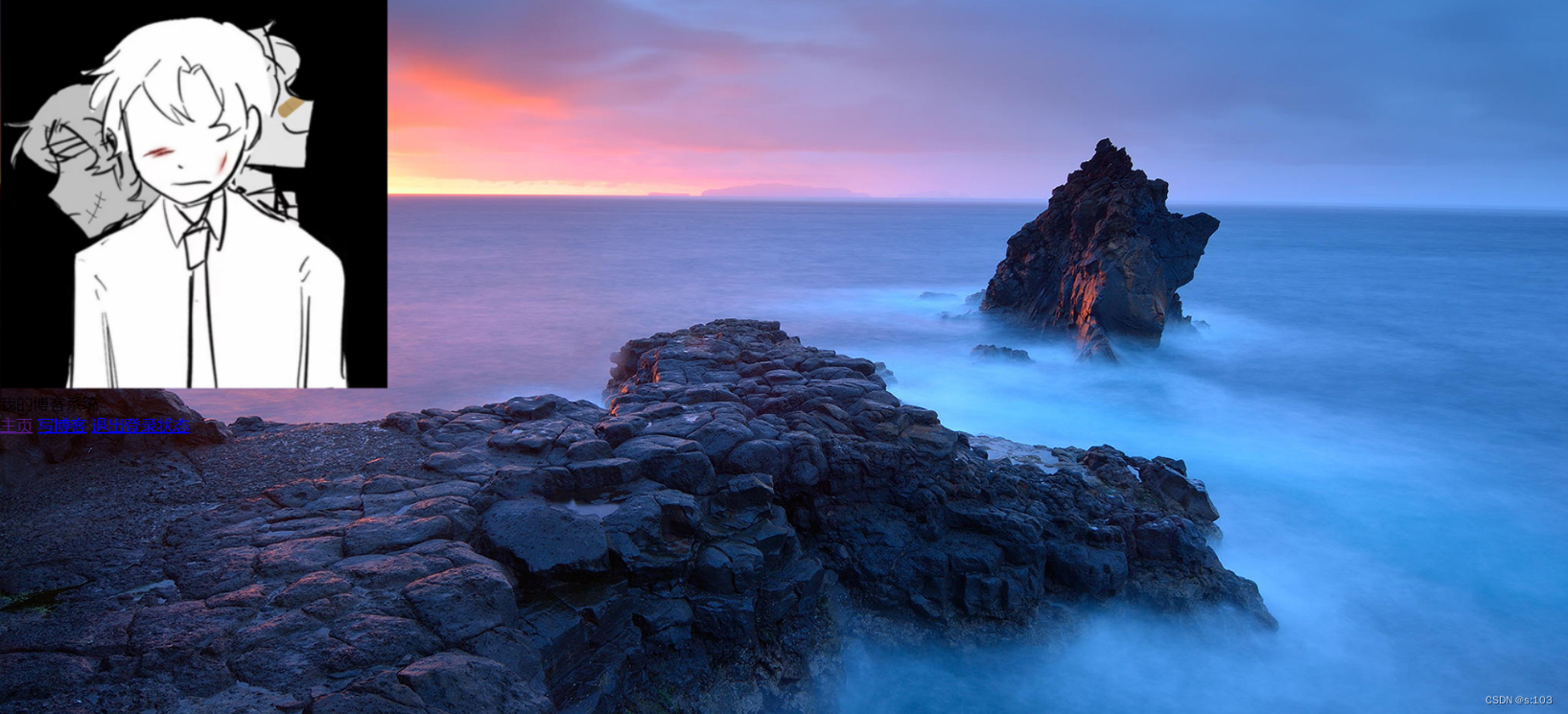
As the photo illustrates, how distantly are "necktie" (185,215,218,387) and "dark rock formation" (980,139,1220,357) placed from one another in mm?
21738

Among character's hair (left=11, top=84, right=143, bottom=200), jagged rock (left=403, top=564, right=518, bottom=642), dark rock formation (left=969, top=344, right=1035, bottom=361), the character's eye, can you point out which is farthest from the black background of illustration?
dark rock formation (left=969, top=344, right=1035, bottom=361)

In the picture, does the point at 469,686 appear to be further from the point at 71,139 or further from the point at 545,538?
the point at 71,139

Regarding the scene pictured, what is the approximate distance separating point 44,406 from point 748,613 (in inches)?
281

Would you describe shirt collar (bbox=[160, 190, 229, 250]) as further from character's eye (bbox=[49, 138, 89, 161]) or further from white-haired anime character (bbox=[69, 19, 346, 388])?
character's eye (bbox=[49, 138, 89, 161])

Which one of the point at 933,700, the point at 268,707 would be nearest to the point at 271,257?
the point at 268,707

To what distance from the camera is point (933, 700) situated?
27.7ft

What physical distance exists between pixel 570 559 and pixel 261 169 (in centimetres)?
422

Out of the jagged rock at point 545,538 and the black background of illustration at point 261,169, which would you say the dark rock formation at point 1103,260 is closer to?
the jagged rock at point 545,538

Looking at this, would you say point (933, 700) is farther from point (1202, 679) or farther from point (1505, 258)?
point (1505, 258)

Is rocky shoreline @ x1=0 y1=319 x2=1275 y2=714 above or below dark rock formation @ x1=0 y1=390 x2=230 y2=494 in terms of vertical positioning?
below

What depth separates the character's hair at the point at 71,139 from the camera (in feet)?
21.2

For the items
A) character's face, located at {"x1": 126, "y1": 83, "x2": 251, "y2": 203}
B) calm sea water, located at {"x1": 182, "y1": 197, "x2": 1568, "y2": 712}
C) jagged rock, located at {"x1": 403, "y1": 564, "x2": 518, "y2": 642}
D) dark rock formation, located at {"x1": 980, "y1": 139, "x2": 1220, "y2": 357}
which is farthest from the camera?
dark rock formation, located at {"x1": 980, "y1": 139, "x2": 1220, "y2": 357}

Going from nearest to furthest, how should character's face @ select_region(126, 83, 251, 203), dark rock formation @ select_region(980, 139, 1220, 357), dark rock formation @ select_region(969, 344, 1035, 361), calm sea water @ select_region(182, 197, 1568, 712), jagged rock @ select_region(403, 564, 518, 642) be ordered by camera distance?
jagged rock @ select_region(403, 564, 518, 642)
character's face @ select_region(126, 83, 251, 203)
calm sea water @ select_region(182, 197, 1568, 712)
dark rock formation @ select_region(969, 344, 1035, 361)
dark rock formation @ select_region(980, 139, 1220, 357)

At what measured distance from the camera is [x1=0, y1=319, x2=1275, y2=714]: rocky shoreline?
533 centimetres
